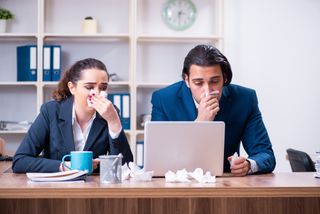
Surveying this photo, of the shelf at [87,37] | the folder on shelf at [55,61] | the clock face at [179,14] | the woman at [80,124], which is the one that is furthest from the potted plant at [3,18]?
the woman at [80,124]

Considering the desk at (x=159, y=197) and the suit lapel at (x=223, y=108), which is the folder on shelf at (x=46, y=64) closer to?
the suit lapel at (x=223, y=108)

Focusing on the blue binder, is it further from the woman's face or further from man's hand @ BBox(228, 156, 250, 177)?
man's hand @ BBox(228, 156, 250, 177)

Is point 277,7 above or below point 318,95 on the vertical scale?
above

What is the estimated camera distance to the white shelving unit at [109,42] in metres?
4.53

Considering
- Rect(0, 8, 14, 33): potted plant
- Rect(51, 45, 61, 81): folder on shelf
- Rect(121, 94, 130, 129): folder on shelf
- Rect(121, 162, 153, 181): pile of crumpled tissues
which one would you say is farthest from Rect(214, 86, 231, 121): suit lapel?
Rect(0, 8, 14, 33): potted plant

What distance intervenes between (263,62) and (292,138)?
0.71 metres

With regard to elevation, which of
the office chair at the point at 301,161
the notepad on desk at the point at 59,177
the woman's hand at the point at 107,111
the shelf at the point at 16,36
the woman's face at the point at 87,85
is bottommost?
the office chair at the point at 301,161

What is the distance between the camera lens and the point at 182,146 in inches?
78.6

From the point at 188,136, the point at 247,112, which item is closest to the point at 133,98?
the point at 247,112

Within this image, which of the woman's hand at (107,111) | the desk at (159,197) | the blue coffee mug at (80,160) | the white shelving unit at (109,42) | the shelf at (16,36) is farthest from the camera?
the white shelving unit at (109,42)

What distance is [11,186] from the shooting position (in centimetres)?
178

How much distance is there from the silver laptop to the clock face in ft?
8.85

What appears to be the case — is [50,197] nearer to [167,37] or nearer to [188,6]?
[167,37]

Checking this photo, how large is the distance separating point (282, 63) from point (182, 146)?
291 cm
